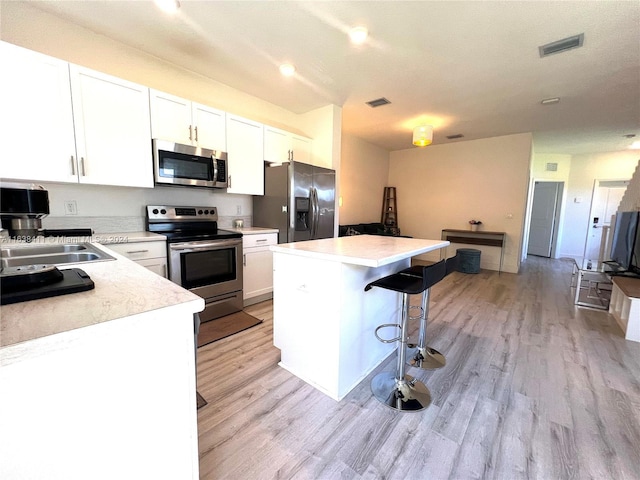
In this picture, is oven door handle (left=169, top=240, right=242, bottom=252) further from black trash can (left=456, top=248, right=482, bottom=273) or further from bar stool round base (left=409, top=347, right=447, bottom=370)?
black trash can (left=456, top=248, right=482, bottom=273)

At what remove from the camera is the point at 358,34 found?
2.26m

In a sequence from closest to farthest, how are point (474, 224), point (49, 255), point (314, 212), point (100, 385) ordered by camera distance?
point (100, 385)
point (49, 255)
point (314, 212)
point (474, 224)

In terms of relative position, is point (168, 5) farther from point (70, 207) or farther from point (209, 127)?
point (70, 207)

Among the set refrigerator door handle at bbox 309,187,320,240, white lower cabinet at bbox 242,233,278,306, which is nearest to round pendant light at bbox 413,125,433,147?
refrigerator door handle at bbox 309,187,320,240

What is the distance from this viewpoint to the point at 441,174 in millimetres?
6098

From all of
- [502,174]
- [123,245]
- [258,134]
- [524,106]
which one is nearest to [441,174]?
[502,174]

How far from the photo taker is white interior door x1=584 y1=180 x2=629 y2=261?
6258 mm

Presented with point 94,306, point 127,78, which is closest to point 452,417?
point 94,306

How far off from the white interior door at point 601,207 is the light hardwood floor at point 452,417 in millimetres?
5622

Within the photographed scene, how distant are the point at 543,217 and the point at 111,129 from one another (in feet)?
30.6

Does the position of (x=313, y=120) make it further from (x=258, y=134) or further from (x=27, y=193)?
(x=27, y=193)

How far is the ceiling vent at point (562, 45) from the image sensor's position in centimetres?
229

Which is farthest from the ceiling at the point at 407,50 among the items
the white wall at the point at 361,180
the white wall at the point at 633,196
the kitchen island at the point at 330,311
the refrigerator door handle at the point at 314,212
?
the kitchen island at the point at 330,311

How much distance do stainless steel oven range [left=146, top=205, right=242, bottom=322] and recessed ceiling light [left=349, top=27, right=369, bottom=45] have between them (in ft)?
7.11
